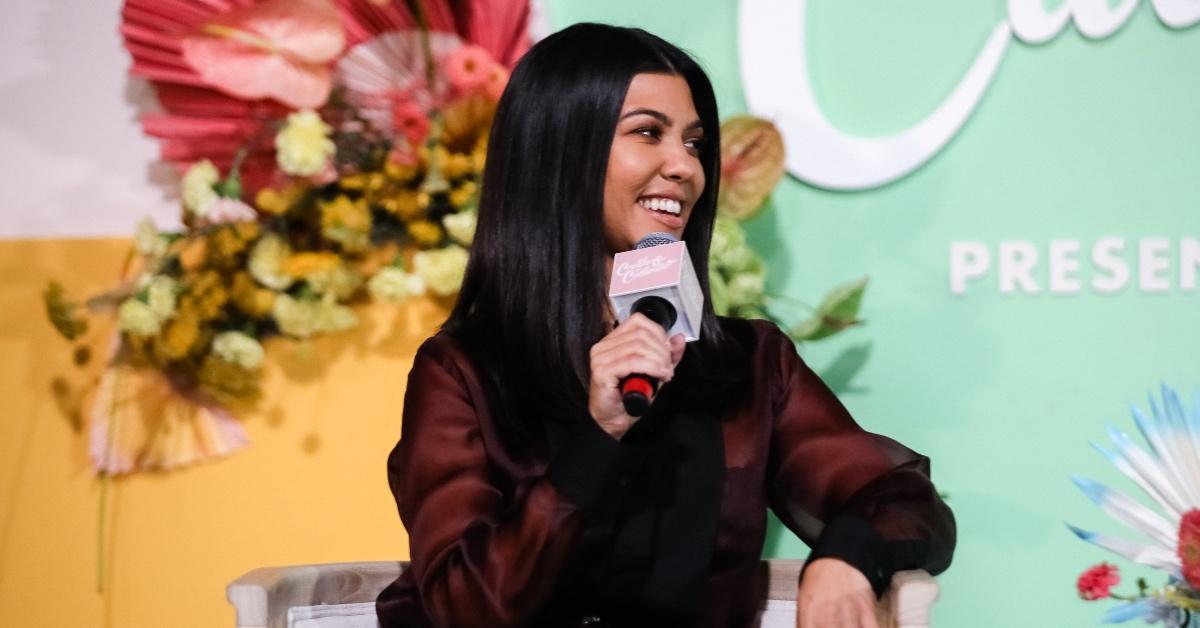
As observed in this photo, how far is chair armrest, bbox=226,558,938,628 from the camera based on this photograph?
124 centimetres

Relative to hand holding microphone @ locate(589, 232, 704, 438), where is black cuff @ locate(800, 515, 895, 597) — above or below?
below

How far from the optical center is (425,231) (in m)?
2.06

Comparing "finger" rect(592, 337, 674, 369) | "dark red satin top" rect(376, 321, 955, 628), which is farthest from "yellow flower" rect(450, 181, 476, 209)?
"finger" rect(592, 337, 674, 369)

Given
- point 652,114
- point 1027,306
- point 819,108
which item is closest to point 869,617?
point 652,114

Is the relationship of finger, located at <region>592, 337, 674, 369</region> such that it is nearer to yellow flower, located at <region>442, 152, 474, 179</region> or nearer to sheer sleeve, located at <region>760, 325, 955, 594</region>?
sheer sleeve, located at <region>760, 325, 955, 594</region>

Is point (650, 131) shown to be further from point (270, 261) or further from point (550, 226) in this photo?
point (270, 261)

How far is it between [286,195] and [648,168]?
32.7 inches

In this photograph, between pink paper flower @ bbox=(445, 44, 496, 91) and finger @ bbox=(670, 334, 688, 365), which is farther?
pink paper flower @ bbox=(445, 44, 496, 91)

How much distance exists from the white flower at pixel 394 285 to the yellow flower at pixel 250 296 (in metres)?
0.18

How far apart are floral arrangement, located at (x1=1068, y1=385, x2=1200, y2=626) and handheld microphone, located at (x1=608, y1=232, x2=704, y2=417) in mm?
792

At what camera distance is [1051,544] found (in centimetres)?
208

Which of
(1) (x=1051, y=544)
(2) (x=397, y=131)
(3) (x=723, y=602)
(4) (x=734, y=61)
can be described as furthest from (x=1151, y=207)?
(2) (x=397, y=131)

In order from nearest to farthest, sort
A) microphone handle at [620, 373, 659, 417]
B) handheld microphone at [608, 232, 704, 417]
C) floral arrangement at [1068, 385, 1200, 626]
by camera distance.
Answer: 1. microphone handle at [620, 373, 659, 417]
2. handheld microphone at [608, 232, 704, 417]
3. floral arrangement at [1068, 385, 1200, 626]

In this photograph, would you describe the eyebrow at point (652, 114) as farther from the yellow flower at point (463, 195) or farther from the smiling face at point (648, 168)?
the yellow flower at point (463, 195)
